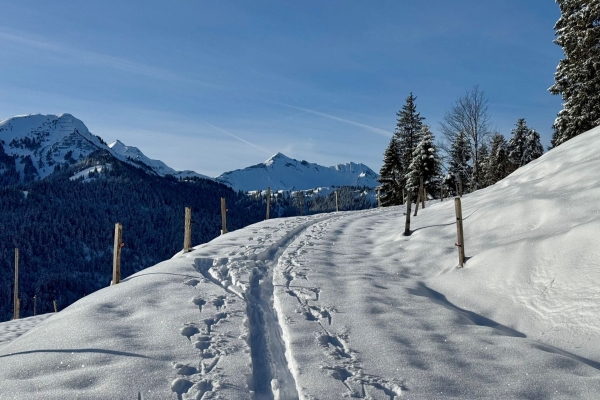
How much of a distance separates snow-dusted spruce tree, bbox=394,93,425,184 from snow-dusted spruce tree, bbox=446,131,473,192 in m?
4.48

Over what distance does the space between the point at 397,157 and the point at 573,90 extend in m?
19.8

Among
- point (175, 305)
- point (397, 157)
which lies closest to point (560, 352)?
point (175, 305)

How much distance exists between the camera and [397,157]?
41625 mm

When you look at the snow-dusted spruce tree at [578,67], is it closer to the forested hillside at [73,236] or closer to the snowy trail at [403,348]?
the snowy trail at [403,348]

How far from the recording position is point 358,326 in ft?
23.6

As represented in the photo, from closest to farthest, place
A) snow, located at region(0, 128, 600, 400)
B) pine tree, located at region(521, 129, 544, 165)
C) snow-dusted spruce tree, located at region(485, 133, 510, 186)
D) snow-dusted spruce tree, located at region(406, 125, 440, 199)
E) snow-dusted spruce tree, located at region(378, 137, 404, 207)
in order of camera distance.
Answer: snow, located at region(0, 128, 600, 400) → snow-dusted spruce tree, located at region(406, 125, 440, 199) → snow-dusted spruce tree, located at region(378, 137, 404, 207) → pine tree, located at region(521, 129, 544, 165) → snow-dusted spruce tree, located at region(485, 133, 510, 186)

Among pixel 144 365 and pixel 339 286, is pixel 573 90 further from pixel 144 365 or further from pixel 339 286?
pixel 144 365

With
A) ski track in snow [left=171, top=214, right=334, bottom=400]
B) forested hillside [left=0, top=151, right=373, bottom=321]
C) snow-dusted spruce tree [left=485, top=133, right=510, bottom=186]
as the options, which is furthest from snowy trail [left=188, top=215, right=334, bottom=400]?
forested hillside [left=0, top=151, right=373, bottom=321]

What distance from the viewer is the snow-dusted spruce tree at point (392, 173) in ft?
136

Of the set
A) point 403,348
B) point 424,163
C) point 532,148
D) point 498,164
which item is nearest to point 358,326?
point 403,348

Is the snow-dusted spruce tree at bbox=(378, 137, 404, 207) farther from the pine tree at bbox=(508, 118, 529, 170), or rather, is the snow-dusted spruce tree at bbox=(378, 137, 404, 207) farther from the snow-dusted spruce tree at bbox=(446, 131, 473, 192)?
the pine tree at bbox=(508, 118, 529, 170)

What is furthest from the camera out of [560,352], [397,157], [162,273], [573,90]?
[397,157]

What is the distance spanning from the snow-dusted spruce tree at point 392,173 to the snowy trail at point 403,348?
3190cm

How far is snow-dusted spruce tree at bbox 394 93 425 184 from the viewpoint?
4247 centimetres
